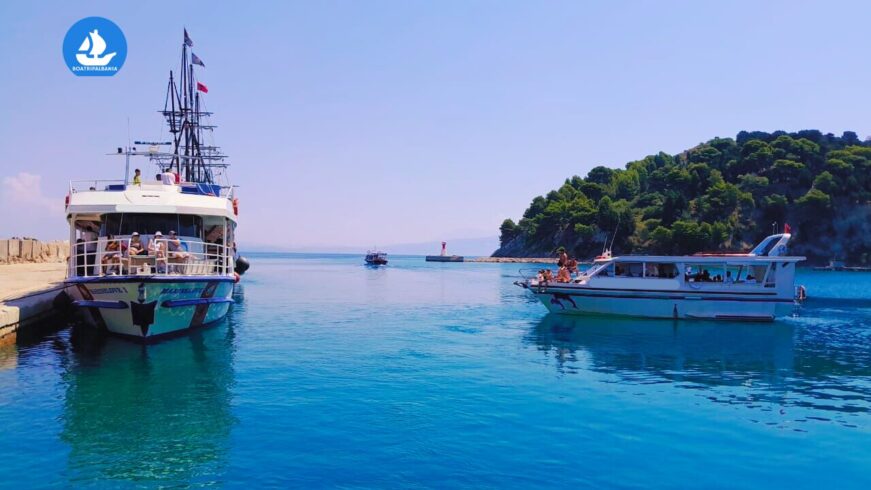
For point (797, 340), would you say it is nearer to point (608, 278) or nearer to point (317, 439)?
point (608, 278)

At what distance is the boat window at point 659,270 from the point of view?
33.2 m

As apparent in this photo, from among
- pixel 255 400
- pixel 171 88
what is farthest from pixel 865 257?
pixel 255 400

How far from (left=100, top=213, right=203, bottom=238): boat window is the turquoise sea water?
15.1 feet

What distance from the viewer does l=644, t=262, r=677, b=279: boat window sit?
33.2 meters

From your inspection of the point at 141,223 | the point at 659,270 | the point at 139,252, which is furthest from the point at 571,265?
the point at 139,252

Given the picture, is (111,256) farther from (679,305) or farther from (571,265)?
(679,305)

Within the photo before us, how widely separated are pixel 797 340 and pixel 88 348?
101ft

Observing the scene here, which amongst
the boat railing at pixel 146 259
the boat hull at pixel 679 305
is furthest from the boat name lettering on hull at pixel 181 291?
the boat hull at pixel 679 305

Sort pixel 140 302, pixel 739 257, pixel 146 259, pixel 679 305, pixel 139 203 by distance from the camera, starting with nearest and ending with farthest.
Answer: pixel 140 302 → pixel 146 259 → pixel 139 203 → pixel 739 257 → pixel 679 305

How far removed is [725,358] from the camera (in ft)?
74.8

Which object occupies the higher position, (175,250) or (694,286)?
(175,250)

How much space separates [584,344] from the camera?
25531 mm

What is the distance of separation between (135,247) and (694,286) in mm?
28659

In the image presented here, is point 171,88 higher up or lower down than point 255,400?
higher up
